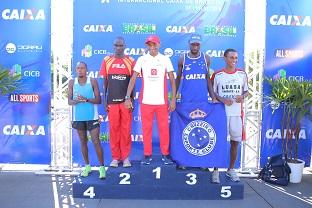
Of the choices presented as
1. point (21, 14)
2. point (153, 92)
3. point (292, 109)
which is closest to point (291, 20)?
point (292, 109)

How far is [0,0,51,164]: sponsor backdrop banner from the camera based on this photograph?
5.40 m

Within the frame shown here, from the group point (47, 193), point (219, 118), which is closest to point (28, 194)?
point (47, 193)

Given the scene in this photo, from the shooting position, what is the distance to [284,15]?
545 cm

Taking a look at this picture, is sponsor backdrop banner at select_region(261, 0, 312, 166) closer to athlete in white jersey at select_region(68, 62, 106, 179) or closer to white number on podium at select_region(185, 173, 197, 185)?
white number on podium at select_region(185, 173, 197, 185)

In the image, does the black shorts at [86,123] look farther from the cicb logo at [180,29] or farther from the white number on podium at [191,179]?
the cicb logo at [180,29]

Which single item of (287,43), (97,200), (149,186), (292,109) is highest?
A: (287,43)

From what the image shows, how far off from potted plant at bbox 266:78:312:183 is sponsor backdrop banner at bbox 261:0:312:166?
18 centimetres

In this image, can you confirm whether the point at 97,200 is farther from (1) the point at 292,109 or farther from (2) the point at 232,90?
(1) the point at 292,109

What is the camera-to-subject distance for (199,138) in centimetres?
459

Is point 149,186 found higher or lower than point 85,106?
lower

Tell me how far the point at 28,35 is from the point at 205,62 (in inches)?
98.9

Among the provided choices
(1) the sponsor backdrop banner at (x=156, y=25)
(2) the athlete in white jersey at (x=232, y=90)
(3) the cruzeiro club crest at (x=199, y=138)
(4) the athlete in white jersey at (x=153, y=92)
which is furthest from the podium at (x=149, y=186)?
(1) the sponsor backdrop banner at (x=156, y=25)

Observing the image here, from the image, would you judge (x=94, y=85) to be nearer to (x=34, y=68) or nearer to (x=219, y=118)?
(x=34, y=68)

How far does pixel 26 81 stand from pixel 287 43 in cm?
364
